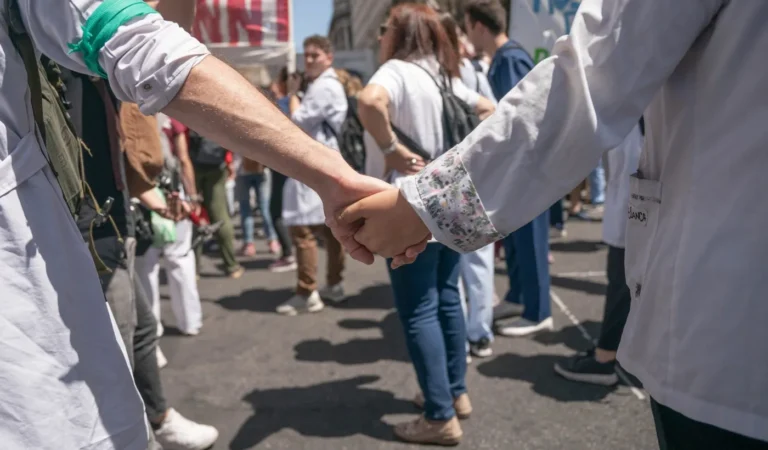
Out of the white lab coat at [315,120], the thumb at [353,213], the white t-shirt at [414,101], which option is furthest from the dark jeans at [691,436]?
the white lab coat at [315,120]

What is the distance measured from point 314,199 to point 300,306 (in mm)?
775

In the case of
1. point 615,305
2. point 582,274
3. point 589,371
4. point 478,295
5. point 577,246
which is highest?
point 615,305

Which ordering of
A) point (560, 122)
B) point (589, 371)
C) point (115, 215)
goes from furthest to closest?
point (589, 371), point (115, 215), point (560, 122)

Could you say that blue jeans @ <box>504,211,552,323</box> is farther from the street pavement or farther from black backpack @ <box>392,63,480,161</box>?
black backpack @ <box>392,63,480,161</box>

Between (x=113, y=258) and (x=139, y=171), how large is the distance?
2.02 ft

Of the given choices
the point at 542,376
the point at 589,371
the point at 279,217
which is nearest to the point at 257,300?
the point at 279,217

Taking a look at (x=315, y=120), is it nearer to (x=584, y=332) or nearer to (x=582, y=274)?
(x=584, y=332)

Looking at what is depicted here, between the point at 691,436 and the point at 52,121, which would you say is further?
the point at 52,121

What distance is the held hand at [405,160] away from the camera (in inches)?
114

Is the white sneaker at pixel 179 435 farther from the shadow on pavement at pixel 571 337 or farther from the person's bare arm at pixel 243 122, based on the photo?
the shadow on pavement at pixel 571 337

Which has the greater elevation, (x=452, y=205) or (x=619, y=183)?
(x=452, y=205)

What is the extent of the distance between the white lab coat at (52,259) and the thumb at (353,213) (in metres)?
0.43

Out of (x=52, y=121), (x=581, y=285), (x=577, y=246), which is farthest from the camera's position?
(x=577, y=246)

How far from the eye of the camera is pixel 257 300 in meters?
5.36
